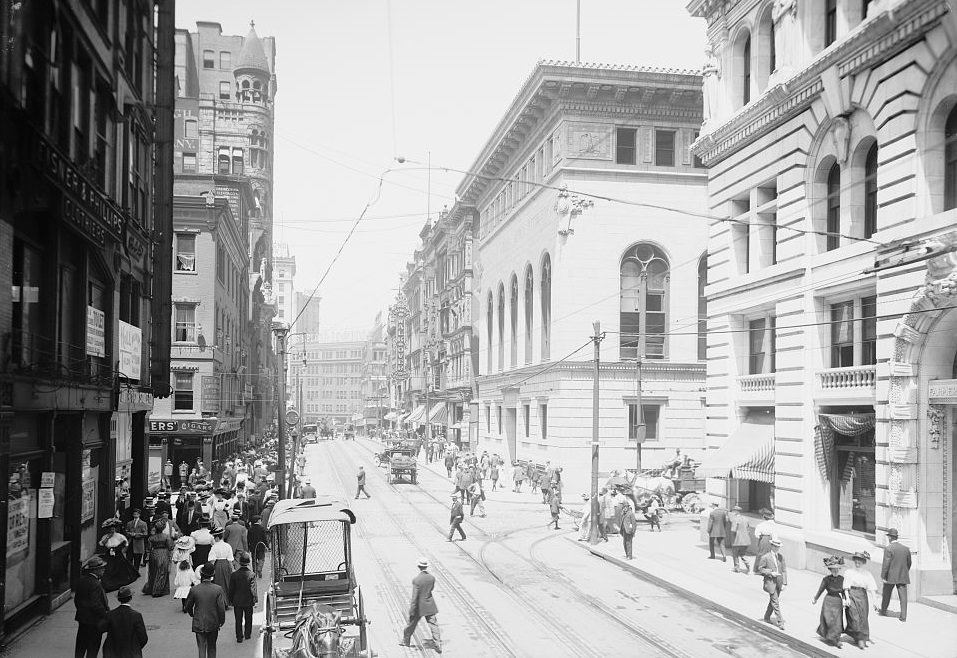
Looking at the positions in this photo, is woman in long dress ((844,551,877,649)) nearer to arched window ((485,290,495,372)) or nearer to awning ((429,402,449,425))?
arched window ((485,290,495,372))

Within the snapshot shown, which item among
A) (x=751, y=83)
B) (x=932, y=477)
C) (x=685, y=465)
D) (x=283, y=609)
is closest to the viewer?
(x=283, y=609)

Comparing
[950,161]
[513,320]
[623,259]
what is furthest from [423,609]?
[513,320]

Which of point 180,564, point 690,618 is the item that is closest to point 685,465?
point 690,618

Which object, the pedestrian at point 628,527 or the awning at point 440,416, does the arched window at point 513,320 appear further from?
the pedestrian at point 628,527

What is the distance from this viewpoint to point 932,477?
60.5ft

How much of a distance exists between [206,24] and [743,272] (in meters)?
89.3

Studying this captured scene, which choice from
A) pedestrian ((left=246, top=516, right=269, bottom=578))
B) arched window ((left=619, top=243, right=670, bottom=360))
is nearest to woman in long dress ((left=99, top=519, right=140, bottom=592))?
pedestrian ((left=246, top=516, right=269, bottom=578))

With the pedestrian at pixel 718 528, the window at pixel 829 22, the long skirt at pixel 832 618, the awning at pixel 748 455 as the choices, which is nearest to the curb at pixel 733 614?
the long skirt at pixel 832 618

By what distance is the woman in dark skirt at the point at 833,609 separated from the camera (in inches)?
597

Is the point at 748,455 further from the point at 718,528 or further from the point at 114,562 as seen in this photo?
the point at 114,562

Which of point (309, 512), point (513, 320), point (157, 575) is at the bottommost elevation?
point (157, 575)

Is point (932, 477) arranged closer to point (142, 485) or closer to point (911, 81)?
point (911, 81)

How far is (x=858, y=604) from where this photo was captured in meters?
15.2

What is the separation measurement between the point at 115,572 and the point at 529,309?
1544 inches
